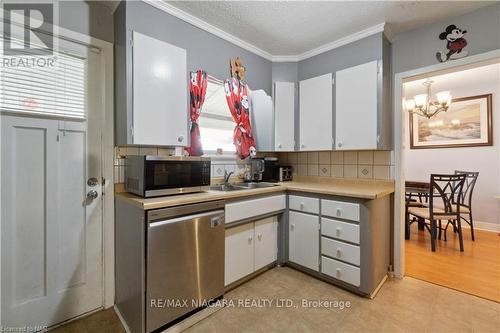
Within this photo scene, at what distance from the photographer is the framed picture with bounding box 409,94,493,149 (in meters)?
3.82

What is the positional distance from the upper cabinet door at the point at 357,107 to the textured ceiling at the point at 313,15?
15.9 inches

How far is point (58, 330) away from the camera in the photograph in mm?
1619

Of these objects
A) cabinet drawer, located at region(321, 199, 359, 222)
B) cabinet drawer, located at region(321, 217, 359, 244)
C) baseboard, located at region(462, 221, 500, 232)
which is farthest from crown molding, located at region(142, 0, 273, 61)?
baseboard, located at region(462, 221, 500, 232)

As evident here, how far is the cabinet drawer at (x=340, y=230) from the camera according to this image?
1.99 metres

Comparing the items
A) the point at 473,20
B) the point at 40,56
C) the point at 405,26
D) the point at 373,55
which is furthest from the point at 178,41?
the point at 473,20

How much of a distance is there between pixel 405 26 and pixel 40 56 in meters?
3.08

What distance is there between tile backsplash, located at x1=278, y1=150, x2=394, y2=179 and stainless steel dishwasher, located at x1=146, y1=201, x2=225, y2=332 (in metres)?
1.56

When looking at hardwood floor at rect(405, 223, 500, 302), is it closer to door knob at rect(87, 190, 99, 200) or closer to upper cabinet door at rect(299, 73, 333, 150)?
upper cabinet door at rect(299, 73, 333, 150)

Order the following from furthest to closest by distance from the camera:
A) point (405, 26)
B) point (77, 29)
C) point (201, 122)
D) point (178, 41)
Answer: point (201, 122) → point (405, 26) → point (178, 41) → point (77, 29)

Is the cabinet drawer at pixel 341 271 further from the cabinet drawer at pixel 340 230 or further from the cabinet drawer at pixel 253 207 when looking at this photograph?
the cabinet drawer at pixel 253 207

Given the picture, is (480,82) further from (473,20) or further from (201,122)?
(201,122)

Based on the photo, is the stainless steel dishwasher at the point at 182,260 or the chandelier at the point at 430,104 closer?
the stainless steel dishwasher at the point at 182,260

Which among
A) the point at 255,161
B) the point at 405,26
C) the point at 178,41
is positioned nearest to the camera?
the point at 178,41

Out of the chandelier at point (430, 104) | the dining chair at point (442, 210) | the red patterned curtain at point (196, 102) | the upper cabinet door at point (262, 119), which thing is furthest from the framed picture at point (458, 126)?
the red patterned curtain at point (196, 102)
